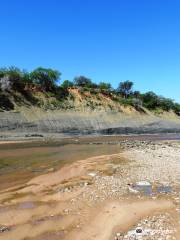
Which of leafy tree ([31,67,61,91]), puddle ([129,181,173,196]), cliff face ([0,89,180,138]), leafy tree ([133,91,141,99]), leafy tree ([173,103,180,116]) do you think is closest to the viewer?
puddle ([129,181,173,196])

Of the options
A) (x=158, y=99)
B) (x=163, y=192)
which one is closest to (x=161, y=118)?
(x=158, y=99)

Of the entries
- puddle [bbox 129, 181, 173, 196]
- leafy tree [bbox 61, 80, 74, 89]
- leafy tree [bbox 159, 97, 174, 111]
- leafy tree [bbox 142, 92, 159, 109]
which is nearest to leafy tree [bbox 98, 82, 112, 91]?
leafy tree [bbox 61, 80, 74, 89]

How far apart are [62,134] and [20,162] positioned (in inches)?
1165

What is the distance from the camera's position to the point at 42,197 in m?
10.5

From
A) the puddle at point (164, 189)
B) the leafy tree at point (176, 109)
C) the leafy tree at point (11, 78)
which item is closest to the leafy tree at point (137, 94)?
the leafy tree at point (176, 109)

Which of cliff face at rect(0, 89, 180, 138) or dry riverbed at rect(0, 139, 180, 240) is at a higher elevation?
cliff face at rect(0, 89, 180, 138)

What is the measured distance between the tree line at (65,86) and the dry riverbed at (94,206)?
42.4 metres

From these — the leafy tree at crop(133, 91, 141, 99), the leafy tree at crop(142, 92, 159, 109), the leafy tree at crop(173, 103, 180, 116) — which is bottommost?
the leafy tree at crop(173, 103, 180, 116)

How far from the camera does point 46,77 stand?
6181 centimetres

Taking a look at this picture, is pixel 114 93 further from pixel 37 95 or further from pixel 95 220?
pixel 95 220

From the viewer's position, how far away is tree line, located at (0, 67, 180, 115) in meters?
55.5

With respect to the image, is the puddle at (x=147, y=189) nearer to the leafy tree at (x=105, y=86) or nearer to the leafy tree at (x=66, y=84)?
the leafy tree at (x=66, y=84)

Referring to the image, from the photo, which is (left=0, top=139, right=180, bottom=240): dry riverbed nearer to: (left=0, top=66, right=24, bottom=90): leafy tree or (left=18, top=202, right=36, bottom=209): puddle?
(left=18, top=202, right=36, bottom=209): puddle

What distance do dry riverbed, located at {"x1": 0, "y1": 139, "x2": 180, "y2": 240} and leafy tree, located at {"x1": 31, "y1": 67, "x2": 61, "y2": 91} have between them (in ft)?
158
